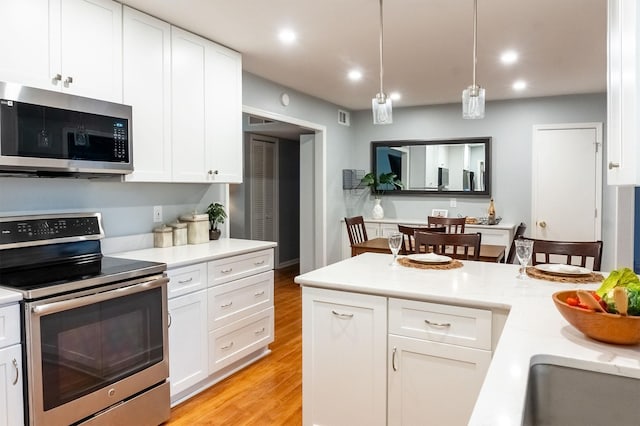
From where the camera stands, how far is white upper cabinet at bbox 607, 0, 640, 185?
1.21 meters

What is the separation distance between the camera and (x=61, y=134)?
2.25 meters

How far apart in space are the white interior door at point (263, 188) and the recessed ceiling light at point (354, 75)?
239cm

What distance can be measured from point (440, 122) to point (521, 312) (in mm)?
4945

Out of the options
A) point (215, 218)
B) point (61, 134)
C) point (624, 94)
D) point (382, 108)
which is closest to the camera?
point (624, 94)

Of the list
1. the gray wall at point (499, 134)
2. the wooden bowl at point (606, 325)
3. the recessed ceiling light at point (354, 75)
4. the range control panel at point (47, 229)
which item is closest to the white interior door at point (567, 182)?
the gray wall at point (499, 134)

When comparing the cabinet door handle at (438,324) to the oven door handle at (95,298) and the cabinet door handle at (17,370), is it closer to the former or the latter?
the oven door handle at (95,298)

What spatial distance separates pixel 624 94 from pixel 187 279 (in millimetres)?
2327

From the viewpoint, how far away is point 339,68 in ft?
13.8

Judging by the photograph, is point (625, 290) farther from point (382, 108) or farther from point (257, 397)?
point (257, 397)

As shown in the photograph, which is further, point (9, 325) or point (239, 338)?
point (239, 338)

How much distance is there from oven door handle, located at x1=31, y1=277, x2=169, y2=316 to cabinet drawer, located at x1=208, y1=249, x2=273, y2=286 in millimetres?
474

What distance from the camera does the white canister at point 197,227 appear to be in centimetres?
331

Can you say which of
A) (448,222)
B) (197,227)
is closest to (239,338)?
(197,227)

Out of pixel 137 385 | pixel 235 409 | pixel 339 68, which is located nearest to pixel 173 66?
pixel 339 68
